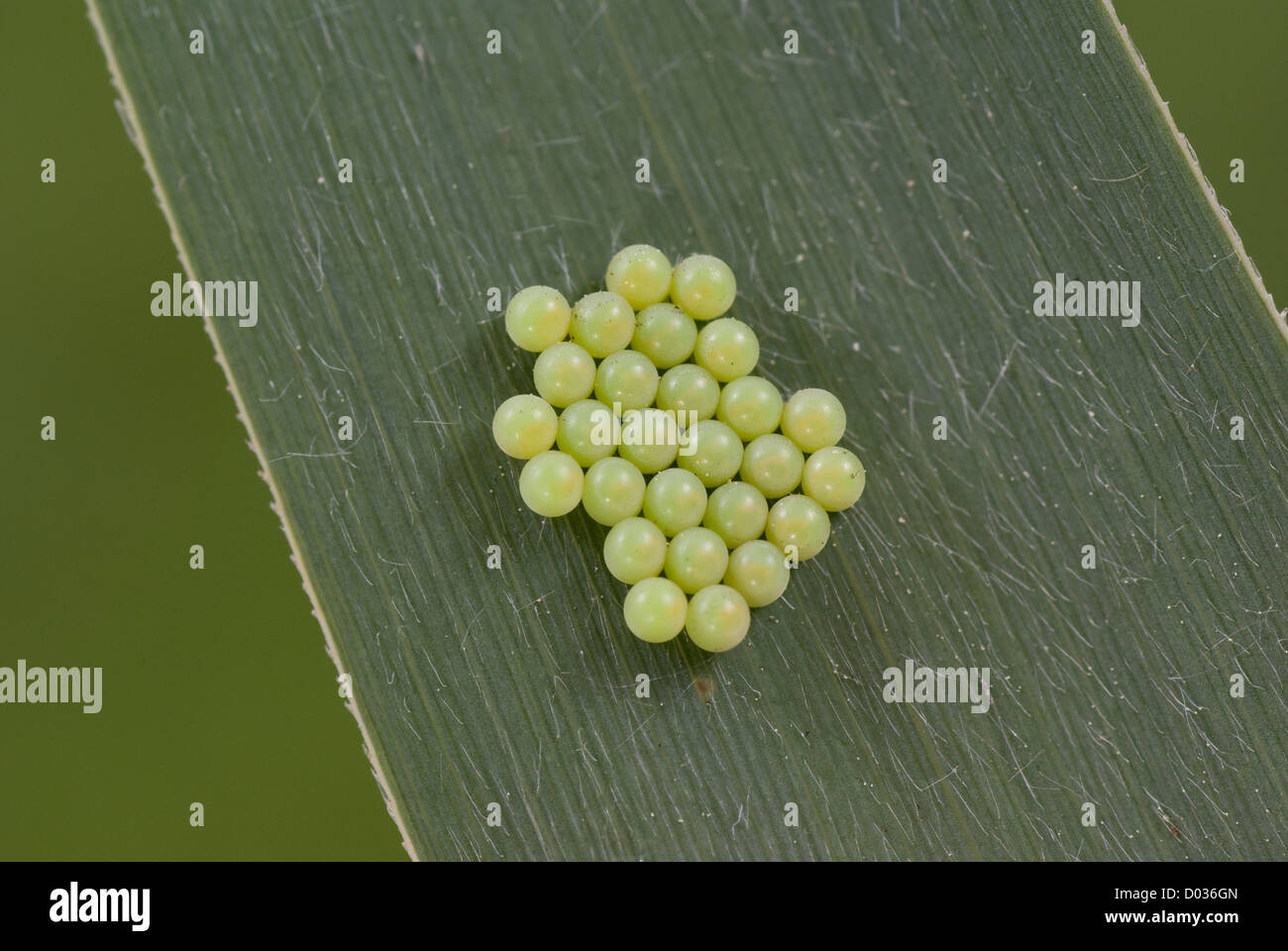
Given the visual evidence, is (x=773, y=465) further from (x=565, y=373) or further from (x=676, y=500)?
(x=565, y=373)

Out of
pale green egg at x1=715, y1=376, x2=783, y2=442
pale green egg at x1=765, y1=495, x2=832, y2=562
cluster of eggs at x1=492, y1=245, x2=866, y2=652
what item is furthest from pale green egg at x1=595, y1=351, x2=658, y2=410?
pale green egg at x1=765, y1=495, x2=832, y2=562

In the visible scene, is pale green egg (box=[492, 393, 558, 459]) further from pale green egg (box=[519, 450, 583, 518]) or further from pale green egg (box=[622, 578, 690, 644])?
pale green egg (box=[622, 578, 690, 644])

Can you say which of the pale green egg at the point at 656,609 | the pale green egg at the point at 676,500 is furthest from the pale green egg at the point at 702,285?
the pale green egg at the point at 656,609

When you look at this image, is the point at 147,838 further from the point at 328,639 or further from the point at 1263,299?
the point at 1263,299

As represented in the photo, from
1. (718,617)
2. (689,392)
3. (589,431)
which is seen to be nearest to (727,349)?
(689,392)

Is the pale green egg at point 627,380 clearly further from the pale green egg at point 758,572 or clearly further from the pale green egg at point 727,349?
the pale green egg at point 758,572
